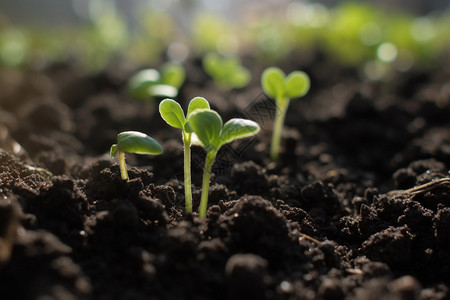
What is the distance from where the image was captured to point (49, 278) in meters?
1.08

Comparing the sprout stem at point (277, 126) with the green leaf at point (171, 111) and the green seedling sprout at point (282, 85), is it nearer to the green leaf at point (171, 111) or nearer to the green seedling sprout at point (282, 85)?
the green seedling sprout at point (282, 85)

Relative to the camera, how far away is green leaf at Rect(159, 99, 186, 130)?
147cm

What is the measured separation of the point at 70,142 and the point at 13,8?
720 centimetres

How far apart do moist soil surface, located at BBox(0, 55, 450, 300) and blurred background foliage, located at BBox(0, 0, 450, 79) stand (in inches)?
49.1

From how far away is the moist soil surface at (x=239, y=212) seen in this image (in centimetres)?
118

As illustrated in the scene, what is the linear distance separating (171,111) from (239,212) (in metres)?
0.43

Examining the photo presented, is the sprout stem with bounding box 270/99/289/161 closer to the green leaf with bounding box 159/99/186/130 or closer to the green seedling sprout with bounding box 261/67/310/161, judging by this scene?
the green seedling sprout with bounding box 261/67/310/161

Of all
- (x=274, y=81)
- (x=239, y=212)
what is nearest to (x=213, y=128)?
(x=239, y=212)

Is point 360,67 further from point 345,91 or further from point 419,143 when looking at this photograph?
point 419,143

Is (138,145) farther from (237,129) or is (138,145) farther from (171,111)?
(237,129)

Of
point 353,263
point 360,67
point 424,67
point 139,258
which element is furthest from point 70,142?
point 424,67

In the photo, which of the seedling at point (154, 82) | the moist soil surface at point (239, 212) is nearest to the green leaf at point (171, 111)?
the moist soil surface at point (239, 212)

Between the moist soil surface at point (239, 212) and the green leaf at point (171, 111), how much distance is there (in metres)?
Result: 0.28

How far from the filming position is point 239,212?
1409 mm
